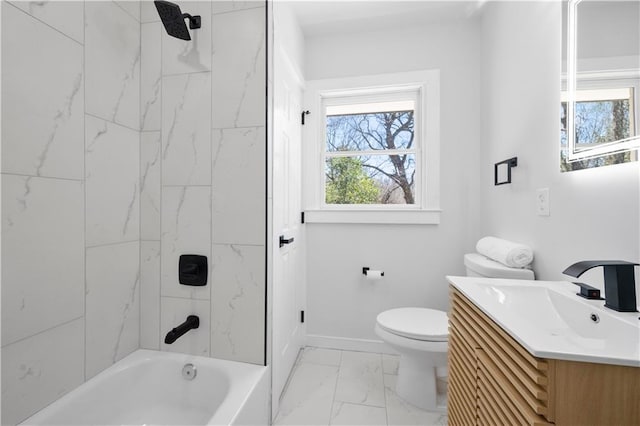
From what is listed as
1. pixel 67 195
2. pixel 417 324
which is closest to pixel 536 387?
pixel 417 324

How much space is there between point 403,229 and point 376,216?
0.22m

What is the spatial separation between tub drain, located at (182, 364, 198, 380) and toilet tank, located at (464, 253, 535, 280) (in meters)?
1.56

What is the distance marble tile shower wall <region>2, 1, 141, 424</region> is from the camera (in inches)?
35.3

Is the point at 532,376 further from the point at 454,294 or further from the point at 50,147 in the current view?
the point at 50,147

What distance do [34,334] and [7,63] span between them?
0.90 metres

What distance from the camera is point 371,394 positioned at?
5.47ft

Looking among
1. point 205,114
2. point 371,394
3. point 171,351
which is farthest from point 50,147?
point 371,394

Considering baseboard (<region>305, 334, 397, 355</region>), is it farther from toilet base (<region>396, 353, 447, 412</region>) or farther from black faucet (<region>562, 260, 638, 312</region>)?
black faucet (<region>562, 260, 638, 312</region>)

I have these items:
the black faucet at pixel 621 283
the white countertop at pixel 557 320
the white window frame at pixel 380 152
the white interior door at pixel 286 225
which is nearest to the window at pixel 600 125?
the black faucet at pixel 621 283

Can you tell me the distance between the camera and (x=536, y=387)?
0.62 m

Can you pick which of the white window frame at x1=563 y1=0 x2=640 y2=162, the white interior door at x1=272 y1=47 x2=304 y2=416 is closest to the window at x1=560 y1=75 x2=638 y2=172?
the white window frame at x1=563 y1=0 x2=640 y2=162

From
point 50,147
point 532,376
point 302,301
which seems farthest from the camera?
point 302,301

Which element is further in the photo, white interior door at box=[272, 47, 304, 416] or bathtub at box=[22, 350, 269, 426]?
white interior door at box=[272, 47, 304, 416]

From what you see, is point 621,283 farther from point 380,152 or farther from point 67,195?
point 67,195
